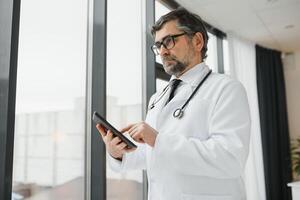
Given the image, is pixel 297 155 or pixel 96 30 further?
pixel 297 155

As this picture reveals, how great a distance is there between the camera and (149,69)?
99.0 inches

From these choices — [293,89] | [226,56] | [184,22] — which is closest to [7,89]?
[184,22]

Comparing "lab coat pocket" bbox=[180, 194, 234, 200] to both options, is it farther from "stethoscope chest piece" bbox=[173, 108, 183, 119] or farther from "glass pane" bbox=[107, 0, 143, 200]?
"glass pane" bbox=[107, 0, 143, 200]

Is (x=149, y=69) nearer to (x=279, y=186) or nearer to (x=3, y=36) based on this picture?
(x=3, y=36)

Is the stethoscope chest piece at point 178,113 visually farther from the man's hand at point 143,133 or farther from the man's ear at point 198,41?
the man's ear at point 198,41

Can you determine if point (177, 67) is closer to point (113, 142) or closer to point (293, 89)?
point (113, 142)

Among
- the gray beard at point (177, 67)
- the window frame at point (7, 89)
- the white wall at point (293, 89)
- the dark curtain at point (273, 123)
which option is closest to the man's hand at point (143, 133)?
the gray beard at point (177, 67)

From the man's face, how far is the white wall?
12.8 feet

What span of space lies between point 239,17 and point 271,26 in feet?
1.78

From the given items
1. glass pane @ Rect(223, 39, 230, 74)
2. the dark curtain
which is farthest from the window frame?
the dark curtain

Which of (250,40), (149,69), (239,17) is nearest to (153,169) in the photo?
(149,69)

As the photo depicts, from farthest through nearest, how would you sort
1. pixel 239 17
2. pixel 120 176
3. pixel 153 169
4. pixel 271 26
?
pixel 271 26
pixel 239 17
pixel 120 176
pixel 153 169

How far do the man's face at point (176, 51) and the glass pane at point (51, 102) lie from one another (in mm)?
826

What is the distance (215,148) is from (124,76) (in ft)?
5.00
